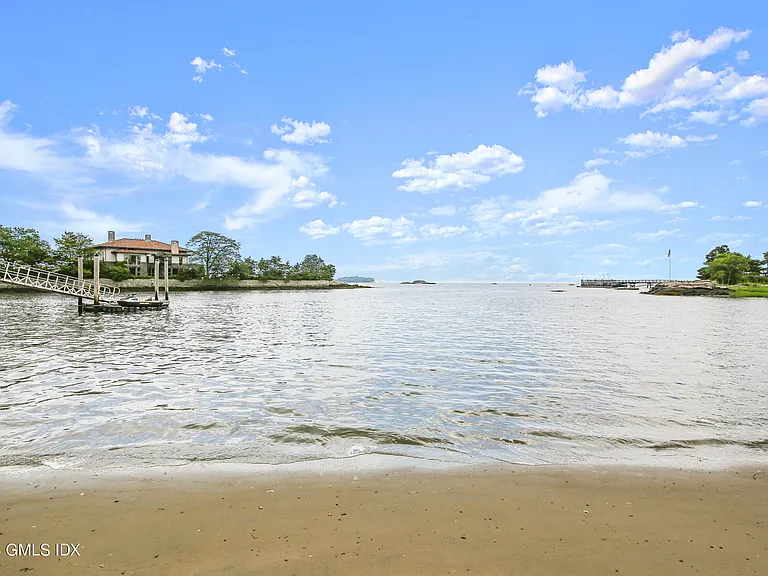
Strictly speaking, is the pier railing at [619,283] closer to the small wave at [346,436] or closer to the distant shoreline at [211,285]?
the distant shoreline at [211,285]

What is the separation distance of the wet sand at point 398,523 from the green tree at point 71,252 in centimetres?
9288

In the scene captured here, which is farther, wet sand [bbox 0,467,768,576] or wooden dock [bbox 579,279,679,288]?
wooden dock [bbox 579,279,679,288]

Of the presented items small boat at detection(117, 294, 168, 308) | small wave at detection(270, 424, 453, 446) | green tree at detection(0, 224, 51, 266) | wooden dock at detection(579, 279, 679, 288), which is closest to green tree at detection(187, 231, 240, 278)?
green tree at detection(0, 224, 51, 266)

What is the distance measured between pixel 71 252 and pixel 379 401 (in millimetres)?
96330

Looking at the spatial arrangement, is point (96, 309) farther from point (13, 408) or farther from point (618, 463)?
point (618, 463)

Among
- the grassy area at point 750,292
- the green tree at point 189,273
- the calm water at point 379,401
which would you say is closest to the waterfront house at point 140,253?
the green tree at point 189,273

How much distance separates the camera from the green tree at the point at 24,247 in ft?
254

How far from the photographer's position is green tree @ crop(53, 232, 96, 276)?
81000 mm

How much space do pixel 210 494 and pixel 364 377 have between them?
781 centimetres

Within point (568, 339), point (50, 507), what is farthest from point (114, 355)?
point (568, 339)

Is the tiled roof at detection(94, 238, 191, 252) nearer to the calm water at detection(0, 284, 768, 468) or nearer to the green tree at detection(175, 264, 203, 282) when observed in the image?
the green tree at detection(175, 264, 203, 282)

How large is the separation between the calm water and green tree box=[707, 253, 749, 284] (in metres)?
98.9

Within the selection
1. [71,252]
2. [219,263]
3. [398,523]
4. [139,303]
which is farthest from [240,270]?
[398,523]

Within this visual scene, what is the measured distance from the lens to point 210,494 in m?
5.10
